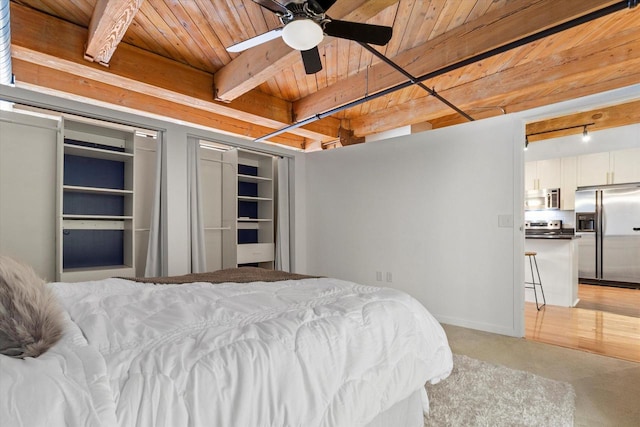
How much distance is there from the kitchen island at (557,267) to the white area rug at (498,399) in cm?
260

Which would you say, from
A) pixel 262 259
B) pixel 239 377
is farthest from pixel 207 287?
pixel 262 259

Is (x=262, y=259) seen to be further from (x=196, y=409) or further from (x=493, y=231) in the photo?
(x=196, y=409)

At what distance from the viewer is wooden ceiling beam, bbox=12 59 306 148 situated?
11.6 ft

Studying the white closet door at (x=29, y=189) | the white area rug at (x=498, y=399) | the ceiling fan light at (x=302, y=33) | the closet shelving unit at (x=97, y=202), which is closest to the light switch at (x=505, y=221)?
the white area rug at (x=498, y=399)

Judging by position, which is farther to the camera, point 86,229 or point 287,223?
point 287,223

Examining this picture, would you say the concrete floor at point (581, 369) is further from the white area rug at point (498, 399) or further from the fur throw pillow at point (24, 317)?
the fur throw pillow at point (24, 317)

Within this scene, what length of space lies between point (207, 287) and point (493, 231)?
2982 mm

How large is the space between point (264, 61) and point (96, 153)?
2075mm

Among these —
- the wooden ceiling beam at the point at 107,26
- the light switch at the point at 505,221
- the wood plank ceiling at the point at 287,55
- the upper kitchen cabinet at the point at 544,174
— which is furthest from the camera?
the upper kitchen cabinet at the point at 544,174

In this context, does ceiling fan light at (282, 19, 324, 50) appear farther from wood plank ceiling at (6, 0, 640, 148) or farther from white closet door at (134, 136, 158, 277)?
white closet door at (134, 136, 158, 277)

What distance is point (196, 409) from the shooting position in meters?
0.83

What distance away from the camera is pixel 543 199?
640 centimetres

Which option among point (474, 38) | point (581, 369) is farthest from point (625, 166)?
point (581, 369)

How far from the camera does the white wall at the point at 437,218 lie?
3373 mm
